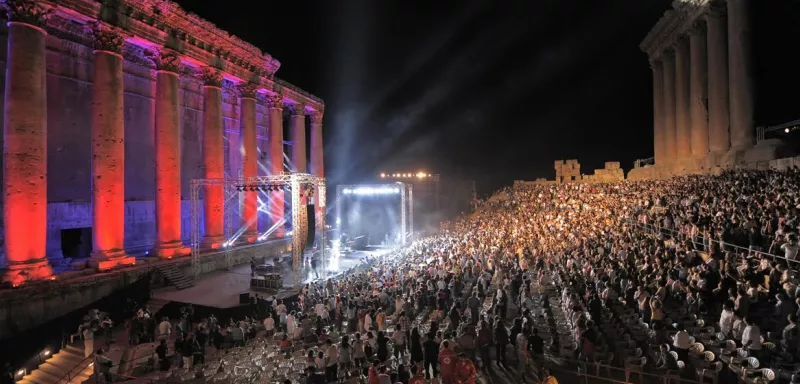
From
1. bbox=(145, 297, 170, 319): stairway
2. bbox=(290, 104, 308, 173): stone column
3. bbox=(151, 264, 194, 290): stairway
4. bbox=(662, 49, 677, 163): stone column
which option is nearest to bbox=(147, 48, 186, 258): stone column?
bbox=(151, 264, 194, 290): stairway

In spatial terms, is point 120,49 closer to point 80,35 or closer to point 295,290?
point 80,35

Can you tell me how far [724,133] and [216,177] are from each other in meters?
30.3

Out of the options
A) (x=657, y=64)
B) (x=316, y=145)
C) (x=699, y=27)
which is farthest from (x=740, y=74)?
(x=316, y=145)

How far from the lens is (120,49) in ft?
68.0

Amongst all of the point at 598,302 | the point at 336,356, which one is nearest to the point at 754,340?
the point at 598,302

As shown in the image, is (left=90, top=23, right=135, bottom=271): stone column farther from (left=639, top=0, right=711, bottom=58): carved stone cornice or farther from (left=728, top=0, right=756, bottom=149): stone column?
(left=639, top=0, right=711, bottom=58): carved stone cornice

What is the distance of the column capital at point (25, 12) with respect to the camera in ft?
54.9

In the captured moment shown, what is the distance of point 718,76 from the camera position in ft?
87.9

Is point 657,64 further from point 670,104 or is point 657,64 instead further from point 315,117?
point 315,117

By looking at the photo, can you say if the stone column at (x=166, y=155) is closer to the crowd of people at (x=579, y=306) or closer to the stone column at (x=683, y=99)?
the crowd of people at (x=579, y=306)

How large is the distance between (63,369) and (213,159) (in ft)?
50.8

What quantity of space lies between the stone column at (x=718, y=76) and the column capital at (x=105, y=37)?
31.9m

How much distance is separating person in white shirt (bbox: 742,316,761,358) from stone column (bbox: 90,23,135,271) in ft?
71.7

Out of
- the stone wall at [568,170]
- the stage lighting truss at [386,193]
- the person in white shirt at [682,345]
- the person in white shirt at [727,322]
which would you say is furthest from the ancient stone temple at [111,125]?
the stone wall at [568,170]
